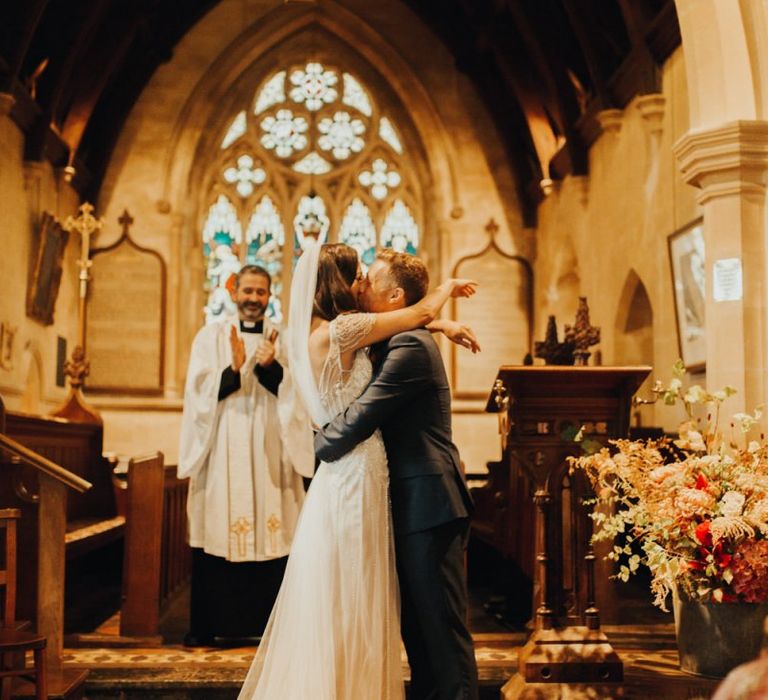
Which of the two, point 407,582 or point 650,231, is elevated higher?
point 650,231

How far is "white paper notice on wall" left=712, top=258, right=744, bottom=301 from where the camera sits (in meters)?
5.30

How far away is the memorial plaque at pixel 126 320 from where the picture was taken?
40.2 feet

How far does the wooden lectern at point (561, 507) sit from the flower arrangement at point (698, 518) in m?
0.31

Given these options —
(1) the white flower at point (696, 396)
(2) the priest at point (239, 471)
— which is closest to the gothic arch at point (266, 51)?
(2) the priest at point (239, 471)

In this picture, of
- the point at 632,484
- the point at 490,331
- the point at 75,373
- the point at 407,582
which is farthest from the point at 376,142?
the point at 407,582

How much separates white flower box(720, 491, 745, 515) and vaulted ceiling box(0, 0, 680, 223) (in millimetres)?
5131

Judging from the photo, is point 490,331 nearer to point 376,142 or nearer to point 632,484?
point 376,142

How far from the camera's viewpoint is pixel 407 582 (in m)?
3.38

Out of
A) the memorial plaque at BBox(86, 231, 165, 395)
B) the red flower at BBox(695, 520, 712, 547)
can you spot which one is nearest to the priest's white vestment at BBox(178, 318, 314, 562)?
the red flower at BBox(695, 520, 712, 547)

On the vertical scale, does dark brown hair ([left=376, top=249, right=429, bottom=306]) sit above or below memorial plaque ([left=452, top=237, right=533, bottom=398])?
below

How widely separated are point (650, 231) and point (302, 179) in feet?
18.1

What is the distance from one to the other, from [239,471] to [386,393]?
2016 mm

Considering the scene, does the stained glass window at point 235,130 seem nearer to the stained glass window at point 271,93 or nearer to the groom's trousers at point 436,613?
the stained glass window at point 271,93

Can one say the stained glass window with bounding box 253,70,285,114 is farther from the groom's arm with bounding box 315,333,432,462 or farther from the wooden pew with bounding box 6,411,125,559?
the groom's arm with bounding box 315,333,432,462
